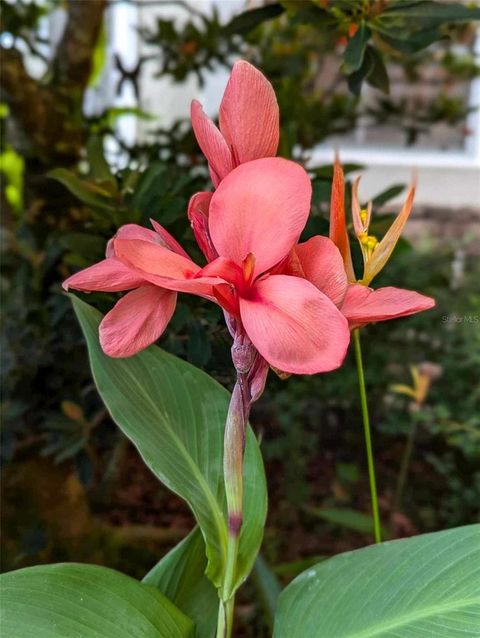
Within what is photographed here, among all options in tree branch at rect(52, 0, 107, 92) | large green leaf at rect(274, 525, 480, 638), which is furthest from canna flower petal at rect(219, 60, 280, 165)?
tree branch at rect(52, 0, 107, 92)

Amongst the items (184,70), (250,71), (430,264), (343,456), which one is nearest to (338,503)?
(343,456)

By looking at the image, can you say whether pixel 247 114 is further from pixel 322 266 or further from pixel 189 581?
pixel 189 581

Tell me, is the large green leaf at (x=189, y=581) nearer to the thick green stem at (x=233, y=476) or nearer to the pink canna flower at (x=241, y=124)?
the thick green stem at (x=233, y=476)

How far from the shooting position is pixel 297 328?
30 centimetres

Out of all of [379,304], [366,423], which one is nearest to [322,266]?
[379,304]

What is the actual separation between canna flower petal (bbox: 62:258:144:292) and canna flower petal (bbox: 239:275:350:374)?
0.08 m

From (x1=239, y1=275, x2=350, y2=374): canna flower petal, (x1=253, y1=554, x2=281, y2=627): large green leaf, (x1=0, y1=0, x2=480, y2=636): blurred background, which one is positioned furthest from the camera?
(x1=253, y1=554, x2=281, y2=627): large green leaf

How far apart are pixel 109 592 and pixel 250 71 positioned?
319 mm

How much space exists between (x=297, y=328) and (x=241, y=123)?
0.12m

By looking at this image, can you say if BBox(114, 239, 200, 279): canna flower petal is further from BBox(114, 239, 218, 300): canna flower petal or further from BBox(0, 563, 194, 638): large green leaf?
BBox(0, 563, 194, 638): large green leaf

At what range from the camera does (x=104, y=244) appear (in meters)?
0.63

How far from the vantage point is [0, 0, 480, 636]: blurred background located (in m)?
0.62

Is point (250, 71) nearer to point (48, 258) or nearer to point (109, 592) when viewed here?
point (109, 592)

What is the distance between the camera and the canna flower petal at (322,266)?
343 mm
